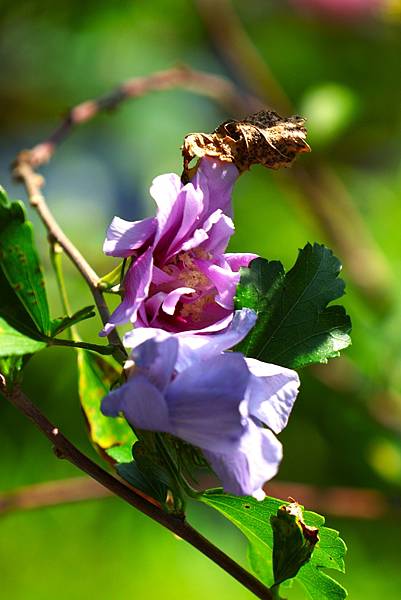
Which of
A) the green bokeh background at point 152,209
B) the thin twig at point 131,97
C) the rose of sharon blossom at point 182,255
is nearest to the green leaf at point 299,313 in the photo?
the rose of sharon blossom at point 182,255

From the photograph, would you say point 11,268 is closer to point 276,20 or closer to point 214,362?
point 214,362

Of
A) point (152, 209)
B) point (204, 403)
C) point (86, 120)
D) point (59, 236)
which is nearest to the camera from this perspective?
point (204, 403)

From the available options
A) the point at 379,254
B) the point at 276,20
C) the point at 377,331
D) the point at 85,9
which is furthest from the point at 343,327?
the point at 276,20

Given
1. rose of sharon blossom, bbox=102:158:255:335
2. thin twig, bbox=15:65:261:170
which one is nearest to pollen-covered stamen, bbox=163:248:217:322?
rose of sharon blossom, bbox=102:158:255:335

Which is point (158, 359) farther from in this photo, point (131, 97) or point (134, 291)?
point (131, 97)

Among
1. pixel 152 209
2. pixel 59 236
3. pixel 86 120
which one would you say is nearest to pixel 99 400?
pixel 59 236

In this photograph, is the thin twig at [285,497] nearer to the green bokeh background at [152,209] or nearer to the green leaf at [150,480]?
the green bokeh background at [152,209]
